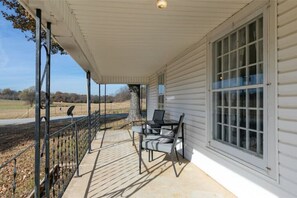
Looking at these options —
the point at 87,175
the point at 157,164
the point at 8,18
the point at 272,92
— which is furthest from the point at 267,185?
the point at 8,18

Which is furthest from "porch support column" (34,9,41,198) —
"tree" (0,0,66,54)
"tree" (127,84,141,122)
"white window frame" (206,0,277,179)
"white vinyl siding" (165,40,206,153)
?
"tree" (127,84,141,122)

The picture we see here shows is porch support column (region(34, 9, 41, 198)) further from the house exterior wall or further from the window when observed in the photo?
the window

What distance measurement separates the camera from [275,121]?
2111 millimetres

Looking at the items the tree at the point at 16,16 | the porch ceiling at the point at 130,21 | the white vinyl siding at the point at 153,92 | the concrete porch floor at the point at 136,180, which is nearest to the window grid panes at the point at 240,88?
the porch ceiling at the point at 130,21

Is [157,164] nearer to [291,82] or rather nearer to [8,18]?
[291,82]

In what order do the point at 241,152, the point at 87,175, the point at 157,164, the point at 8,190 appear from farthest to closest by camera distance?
1. the point at 157,164
2. the point at 8,190
3. the point at 87,175
4. the point at 241,152

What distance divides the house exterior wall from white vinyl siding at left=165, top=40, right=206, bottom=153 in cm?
1

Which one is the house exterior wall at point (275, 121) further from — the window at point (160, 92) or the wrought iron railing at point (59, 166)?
the window at point (160, 92)

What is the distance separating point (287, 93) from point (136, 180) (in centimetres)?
227

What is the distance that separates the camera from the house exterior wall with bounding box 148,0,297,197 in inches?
76.6

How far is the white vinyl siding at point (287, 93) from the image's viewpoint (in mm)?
1920

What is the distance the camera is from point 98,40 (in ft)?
12.7

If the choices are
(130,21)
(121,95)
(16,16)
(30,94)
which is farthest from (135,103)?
(121,95)

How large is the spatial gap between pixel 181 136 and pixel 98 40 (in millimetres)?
2627
